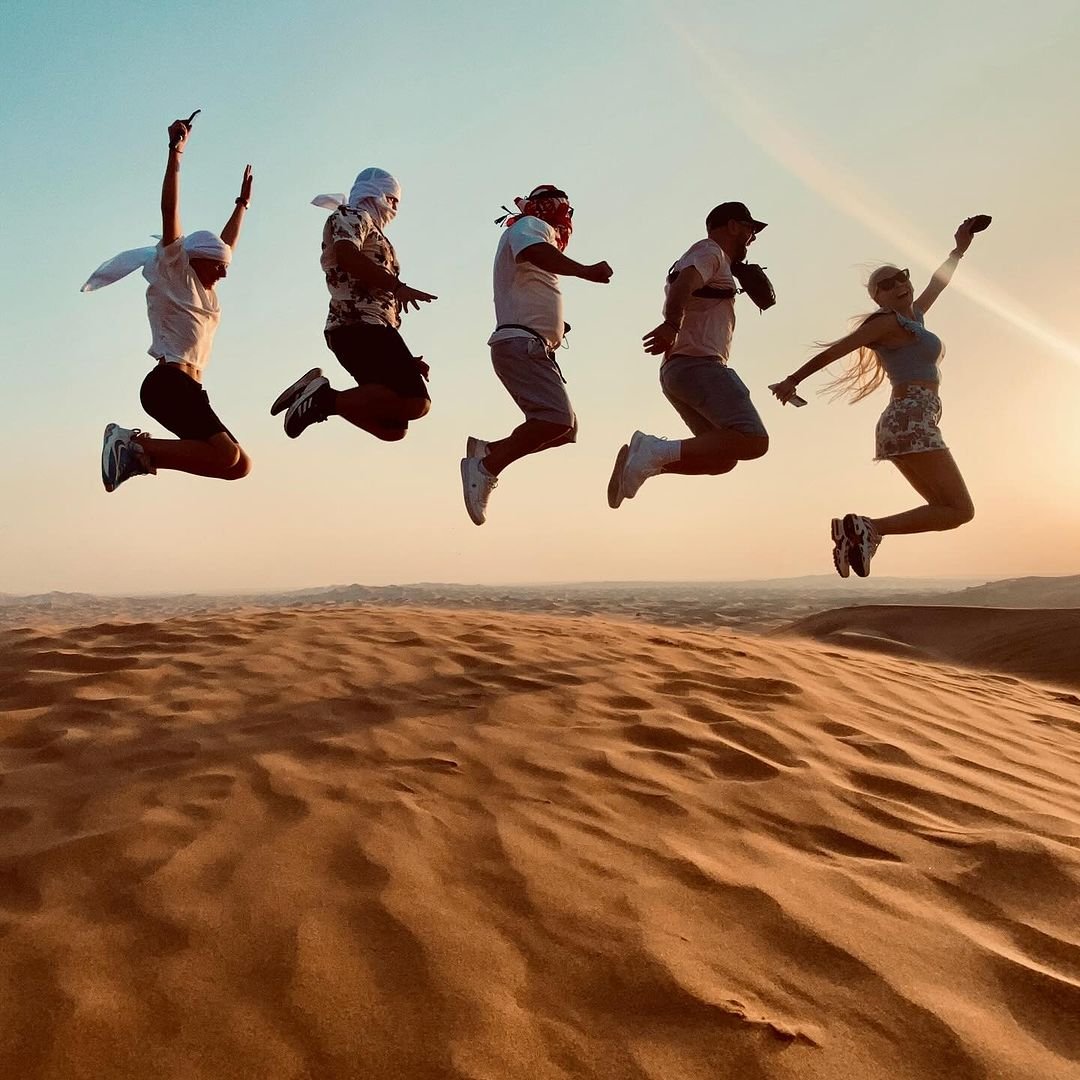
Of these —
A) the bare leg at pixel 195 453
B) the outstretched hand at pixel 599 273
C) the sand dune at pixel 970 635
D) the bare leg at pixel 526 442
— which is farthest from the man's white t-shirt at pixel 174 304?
the sand dune at pixel 970 635

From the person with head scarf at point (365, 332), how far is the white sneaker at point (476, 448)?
32cm

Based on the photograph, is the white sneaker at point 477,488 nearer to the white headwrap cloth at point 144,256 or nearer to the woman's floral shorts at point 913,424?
the white headwrap cloth at point 144,256

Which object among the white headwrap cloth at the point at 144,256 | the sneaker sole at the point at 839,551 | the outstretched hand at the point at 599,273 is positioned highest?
the white headwrap cloth at the point at 144,256

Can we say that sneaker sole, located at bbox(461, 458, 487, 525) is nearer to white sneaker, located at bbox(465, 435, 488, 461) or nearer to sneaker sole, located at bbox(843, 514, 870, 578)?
white sneaker, located at bbox(465, 435, 488, 461)

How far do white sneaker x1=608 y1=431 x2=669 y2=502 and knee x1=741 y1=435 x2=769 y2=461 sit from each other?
1.47ft

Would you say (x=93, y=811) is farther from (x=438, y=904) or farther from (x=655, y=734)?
(x=655, y=734)

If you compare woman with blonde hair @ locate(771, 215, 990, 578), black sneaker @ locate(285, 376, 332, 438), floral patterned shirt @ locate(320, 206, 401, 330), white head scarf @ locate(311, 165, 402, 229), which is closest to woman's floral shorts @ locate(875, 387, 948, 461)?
woman with blonde hair @ locate(771, 215, 990, 578)

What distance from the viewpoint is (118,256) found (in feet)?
14.0

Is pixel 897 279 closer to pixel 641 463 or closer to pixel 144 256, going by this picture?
pixel 641 463

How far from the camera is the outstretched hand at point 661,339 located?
14.7 feet

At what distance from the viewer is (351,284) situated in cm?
432

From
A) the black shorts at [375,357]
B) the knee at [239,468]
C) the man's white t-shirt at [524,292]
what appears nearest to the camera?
the man's white t-shirt at [524,292]

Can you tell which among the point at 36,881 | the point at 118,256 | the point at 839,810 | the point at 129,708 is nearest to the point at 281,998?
the point at 36,881

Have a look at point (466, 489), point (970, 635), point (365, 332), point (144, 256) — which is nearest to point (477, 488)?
point (466, 489)
